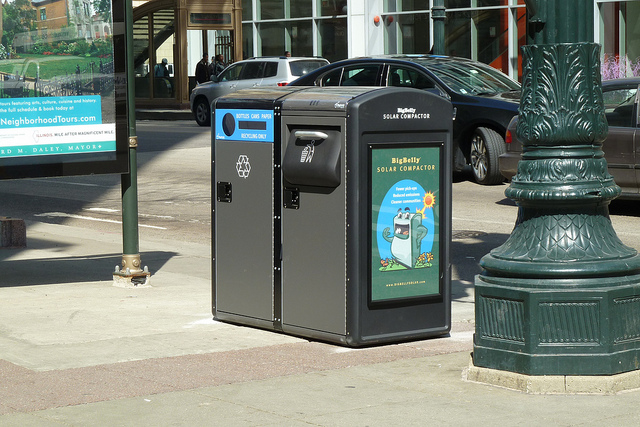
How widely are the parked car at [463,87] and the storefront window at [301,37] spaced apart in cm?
1977

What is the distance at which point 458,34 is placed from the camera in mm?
32000

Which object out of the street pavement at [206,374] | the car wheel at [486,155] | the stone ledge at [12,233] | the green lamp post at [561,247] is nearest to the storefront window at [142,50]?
the car wheel at [486,155]

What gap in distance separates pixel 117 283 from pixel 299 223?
106 inches

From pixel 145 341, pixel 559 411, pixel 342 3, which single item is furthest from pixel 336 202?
pixel 342 3

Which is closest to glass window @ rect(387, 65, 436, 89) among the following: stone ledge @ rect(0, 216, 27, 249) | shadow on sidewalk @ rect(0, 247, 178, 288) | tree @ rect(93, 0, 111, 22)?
shadow on sidewalk @ rect(0, 247, 178, 288)

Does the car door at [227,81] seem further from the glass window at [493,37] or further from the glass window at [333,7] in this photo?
the glass window at [493,37]

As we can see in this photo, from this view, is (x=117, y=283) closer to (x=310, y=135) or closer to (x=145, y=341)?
(x=145, y=341)

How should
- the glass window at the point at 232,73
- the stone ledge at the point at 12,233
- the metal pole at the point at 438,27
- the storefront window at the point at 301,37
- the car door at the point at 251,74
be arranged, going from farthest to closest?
1. the storefront window at the point at 301,37
2. the glass window at the point at 232,73
3. the car door at the point at 251,74
4. the metal pole at the point at 438,27
5. the stone ledge at the point at 12,233

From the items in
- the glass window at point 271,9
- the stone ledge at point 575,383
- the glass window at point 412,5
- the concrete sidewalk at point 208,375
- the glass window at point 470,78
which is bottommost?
the concrete sidewalk at point 208,375

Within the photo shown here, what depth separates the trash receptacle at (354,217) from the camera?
6.73 metres

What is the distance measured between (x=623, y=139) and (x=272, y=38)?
26549mm

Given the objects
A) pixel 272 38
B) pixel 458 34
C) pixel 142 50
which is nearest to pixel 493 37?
pixel 458 34

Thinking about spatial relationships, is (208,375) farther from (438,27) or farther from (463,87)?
(438,27)

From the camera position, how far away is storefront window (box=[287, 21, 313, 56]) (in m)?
37.0
